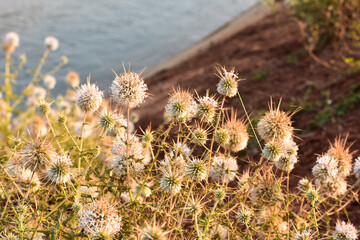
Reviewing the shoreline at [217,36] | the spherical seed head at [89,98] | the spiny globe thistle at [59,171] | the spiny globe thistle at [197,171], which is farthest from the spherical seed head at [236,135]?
the shoreline at [217,36]

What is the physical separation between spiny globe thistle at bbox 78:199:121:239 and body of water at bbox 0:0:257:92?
635 cm

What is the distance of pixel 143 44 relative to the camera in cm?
1078

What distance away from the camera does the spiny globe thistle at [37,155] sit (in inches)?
84.6

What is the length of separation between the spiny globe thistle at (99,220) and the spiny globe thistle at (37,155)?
1.11 feet

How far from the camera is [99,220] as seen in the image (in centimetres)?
201

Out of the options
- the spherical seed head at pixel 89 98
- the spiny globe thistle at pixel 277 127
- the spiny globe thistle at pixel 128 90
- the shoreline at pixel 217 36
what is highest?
the shoreline at pixel 217 36

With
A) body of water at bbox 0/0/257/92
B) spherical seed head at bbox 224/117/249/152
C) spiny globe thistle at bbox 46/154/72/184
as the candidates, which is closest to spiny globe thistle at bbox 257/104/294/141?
spherical seed head at bbox 224/117/249/152

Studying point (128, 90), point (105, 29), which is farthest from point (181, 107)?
point (105, 29)

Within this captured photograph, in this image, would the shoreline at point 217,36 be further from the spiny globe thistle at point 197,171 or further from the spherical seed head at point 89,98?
the spiny globe thistle at point 197,171

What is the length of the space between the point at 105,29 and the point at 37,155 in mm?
9362

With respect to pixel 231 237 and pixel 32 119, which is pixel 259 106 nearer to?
pixel 32 119

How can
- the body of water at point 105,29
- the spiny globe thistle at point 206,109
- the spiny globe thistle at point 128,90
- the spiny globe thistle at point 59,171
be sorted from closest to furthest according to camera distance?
the spiny globe thistle at point 59,171 < the spiny globe thistle at point 128,90 < the spiny globe thistle at point 206,109 < the body of water at point 105,29

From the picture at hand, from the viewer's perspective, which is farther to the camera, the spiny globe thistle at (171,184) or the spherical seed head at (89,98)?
the spherical seed head at (89,98)

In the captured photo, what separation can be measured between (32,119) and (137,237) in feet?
11.8
